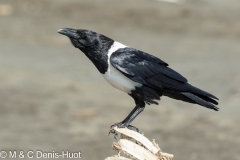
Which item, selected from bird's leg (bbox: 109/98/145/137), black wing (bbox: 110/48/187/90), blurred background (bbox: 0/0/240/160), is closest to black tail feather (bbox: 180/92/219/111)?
black wing (bbox: 110/48/187/90)

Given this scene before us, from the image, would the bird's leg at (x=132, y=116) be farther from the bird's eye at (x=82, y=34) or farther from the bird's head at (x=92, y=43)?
the bird's eye at (x=82, y=34)

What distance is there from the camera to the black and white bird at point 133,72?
4082 mm

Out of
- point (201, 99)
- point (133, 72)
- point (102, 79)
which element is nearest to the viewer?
point (201, 99)

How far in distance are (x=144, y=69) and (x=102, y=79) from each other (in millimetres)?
8690

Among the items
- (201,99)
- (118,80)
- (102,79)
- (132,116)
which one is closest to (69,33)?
(118,80)

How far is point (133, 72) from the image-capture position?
4.22 meters

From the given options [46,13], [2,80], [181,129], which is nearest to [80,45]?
[181,129]

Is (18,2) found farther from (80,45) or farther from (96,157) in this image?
(80,45)

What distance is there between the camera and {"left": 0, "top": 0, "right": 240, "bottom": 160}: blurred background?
10031 millimetres

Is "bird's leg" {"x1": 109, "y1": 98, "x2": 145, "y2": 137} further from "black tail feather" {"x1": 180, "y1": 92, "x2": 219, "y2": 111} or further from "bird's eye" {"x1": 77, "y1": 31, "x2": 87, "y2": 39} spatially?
"bird's eye" {"x1": 77, "y1": 31, "x2": 87, "y2": 39}

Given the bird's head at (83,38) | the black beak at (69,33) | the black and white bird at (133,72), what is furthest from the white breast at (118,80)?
the black beak at (69,33)

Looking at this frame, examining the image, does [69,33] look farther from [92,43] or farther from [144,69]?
[144,69]

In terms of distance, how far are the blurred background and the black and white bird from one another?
5.11m

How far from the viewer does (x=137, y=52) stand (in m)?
4.32
